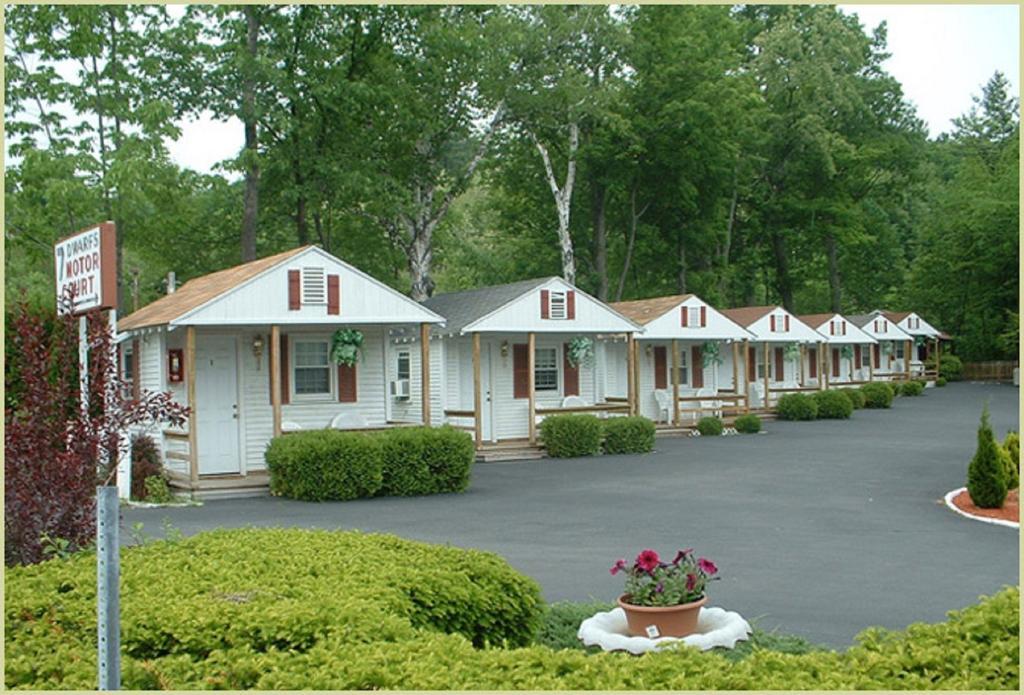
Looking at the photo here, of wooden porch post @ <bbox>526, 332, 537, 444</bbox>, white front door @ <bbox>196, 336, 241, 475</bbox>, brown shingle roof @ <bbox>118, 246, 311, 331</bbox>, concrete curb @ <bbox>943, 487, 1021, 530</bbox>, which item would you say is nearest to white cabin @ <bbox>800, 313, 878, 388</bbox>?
wooden porch post @ <bbox>526, 332, 537, 444</bbox>

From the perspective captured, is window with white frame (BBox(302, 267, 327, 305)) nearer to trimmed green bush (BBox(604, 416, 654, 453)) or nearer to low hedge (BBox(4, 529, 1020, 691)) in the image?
trimmed green bush (BBox(604, 416, 654, 453))

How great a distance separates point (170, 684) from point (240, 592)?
1.20 m

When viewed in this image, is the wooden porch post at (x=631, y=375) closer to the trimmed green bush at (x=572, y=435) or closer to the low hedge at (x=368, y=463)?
the trimmed green bush at (x=572, y=435)

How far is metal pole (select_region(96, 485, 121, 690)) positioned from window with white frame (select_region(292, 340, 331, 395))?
16399 millimetres

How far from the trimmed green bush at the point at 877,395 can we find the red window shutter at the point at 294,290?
27.4 metres

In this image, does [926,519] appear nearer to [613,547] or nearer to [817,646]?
[613,547]

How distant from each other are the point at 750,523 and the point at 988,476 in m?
3.52

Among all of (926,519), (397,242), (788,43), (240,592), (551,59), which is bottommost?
(926,519)

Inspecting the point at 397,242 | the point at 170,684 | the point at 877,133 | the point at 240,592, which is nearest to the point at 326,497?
the point at 240,592

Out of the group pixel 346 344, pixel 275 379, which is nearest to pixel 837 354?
pixel 346 344

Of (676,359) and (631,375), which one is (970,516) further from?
(676,359)

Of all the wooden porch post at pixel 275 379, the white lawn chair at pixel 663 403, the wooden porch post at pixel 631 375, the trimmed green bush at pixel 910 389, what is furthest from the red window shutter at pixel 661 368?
the trimmed green bush at pixel 910 389

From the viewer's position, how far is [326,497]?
671 inches

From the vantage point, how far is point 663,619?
6.86 metres
